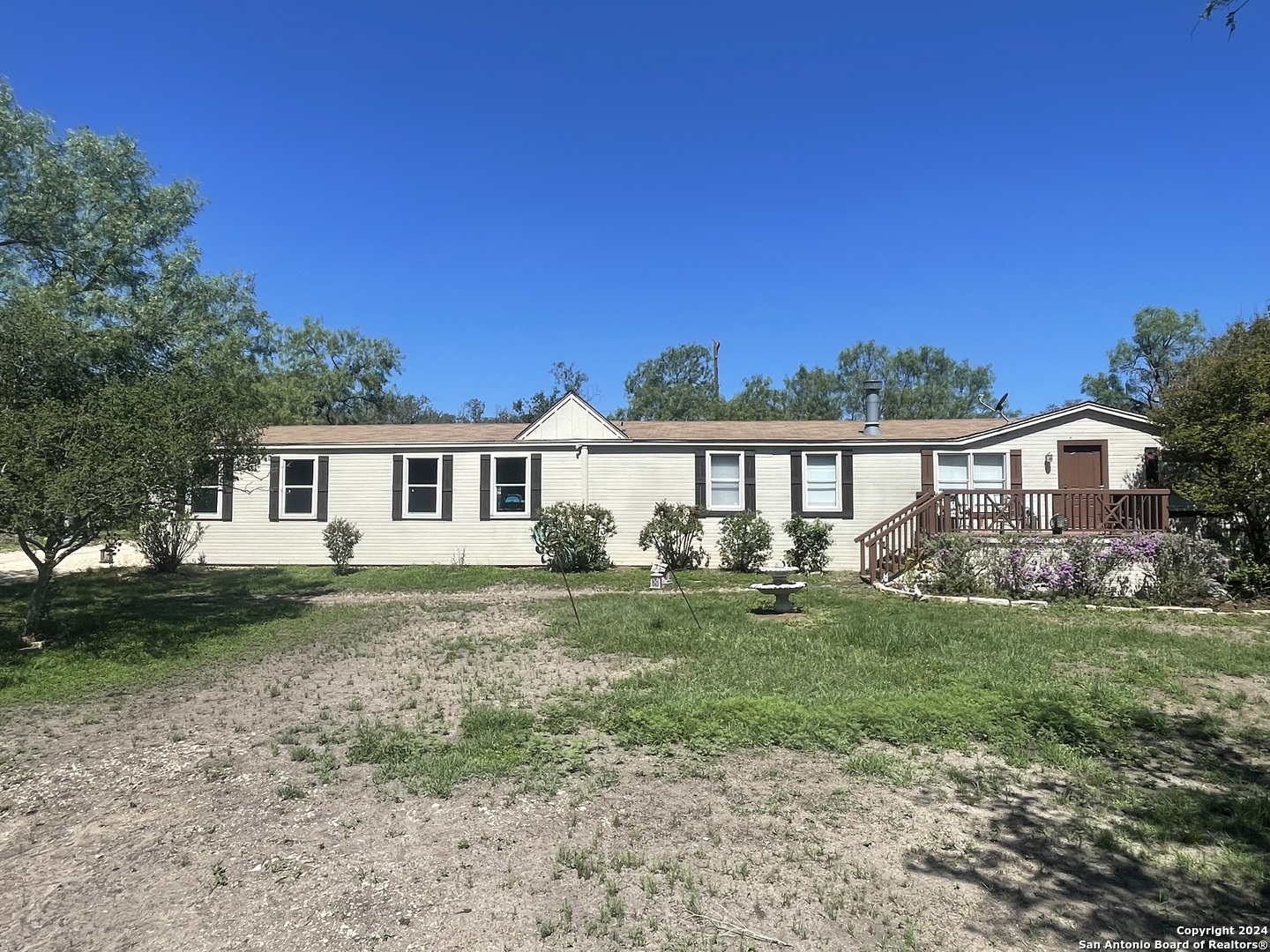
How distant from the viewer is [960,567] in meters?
11.2

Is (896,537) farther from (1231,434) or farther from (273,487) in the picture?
(273,487)

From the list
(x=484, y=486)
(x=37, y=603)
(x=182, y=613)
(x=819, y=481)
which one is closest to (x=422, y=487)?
(x=484, y=486)

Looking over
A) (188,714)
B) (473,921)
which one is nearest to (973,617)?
(473,921)

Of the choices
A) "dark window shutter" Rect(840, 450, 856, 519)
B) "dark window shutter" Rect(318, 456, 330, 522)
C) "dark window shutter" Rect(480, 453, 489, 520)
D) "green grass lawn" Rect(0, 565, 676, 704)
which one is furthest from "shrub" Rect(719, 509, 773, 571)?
"dark window shutter" Rect(318, 456, 330, 522)

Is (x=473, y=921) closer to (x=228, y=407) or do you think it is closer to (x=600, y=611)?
(x=600, y=611)

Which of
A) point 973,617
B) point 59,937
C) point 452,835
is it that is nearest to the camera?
point 59,937

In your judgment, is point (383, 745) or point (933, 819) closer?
point (933, 819)

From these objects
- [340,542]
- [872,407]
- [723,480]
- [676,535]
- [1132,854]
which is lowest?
[1132,854]

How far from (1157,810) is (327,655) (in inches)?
277

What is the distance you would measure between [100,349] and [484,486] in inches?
289

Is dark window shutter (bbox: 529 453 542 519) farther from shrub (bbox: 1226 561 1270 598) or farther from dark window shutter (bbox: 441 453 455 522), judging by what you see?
shrub (bbox: 1226 561 1270 598)

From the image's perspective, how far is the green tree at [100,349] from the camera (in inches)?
281

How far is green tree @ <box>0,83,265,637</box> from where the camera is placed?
712 cm

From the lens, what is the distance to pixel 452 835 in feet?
11.2
